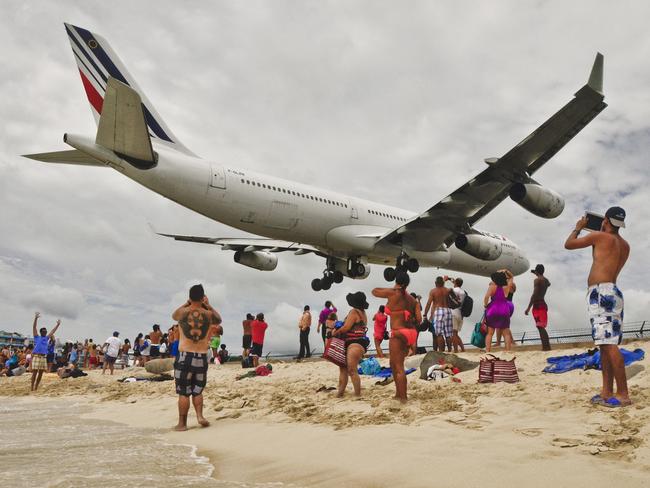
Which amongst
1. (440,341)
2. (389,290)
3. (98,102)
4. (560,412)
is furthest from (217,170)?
(560,412)

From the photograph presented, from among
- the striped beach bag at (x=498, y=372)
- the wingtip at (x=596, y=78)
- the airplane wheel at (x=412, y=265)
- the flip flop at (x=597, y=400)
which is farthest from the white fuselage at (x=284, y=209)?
the flip flop at (x=597, y=400)

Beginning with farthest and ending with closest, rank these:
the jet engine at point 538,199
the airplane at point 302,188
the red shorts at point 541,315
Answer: the jet engine at point 538,199
the airplane at point 302,188
the red shorts at point 541,315

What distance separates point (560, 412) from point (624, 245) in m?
1.94

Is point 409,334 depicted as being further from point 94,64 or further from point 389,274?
point 94,64

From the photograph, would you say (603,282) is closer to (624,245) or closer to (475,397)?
(624,245)

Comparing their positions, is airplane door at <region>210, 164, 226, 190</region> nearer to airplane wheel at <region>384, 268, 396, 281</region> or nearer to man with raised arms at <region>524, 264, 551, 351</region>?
airplane wheel at <region>384, 268, 396, 281</region>

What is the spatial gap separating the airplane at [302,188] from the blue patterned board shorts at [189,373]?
8753 mm

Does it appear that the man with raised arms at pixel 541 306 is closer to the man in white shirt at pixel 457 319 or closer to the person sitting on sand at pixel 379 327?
the man in white shirt at pixel 457 319

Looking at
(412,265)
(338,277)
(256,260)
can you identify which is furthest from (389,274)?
(256,260)

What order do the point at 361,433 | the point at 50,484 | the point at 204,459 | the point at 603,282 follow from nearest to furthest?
the point at 50,484 → the point at 204,459 → the point at 361,433 → the point at 603,282

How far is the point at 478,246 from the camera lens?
765 inches

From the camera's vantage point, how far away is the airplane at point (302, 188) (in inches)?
554

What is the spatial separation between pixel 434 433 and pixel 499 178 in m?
13.4

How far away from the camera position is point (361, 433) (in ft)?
16.4
